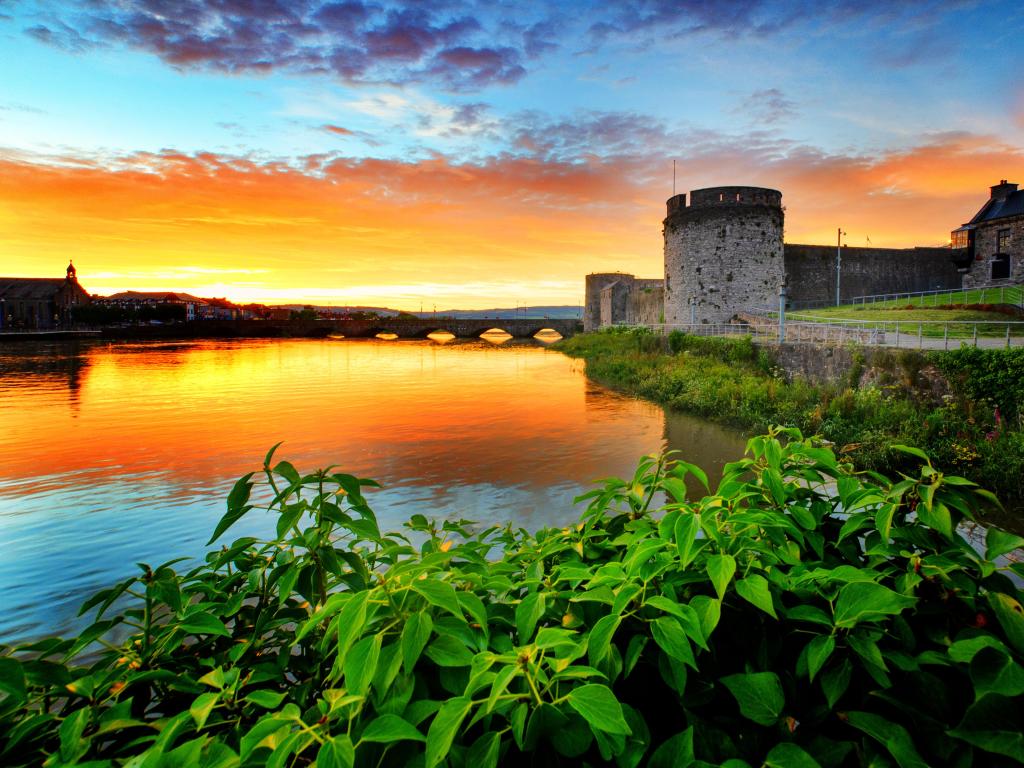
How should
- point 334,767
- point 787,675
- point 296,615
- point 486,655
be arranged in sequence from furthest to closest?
point 296,615
point 787,675
point 486,655
point 334,767

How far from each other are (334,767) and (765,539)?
127 cm

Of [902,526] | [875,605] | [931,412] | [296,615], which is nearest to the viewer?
[875,605]

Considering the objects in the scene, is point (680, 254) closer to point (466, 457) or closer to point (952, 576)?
point (466, 457)

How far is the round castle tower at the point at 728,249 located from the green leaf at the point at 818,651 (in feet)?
105

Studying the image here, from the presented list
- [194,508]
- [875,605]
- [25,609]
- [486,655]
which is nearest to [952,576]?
[875,605]

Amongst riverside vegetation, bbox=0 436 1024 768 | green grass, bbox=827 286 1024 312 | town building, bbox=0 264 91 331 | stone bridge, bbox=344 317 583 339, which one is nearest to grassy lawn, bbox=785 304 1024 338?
green grass, bbox=827 286 1024 312

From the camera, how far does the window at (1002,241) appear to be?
3216cm

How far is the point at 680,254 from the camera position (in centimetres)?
3206

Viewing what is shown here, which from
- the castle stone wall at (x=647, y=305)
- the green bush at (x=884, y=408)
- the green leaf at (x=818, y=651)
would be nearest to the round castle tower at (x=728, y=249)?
the castle stone wall at (x=647, y=305)

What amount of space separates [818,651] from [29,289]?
397 ft

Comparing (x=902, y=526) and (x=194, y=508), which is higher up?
(x=902, y=526)

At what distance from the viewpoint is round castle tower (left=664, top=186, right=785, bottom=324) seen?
99.0 ft

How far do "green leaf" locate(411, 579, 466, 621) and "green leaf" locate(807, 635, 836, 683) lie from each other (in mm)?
760

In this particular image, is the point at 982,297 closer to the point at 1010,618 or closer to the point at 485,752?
the point at 1010,618
